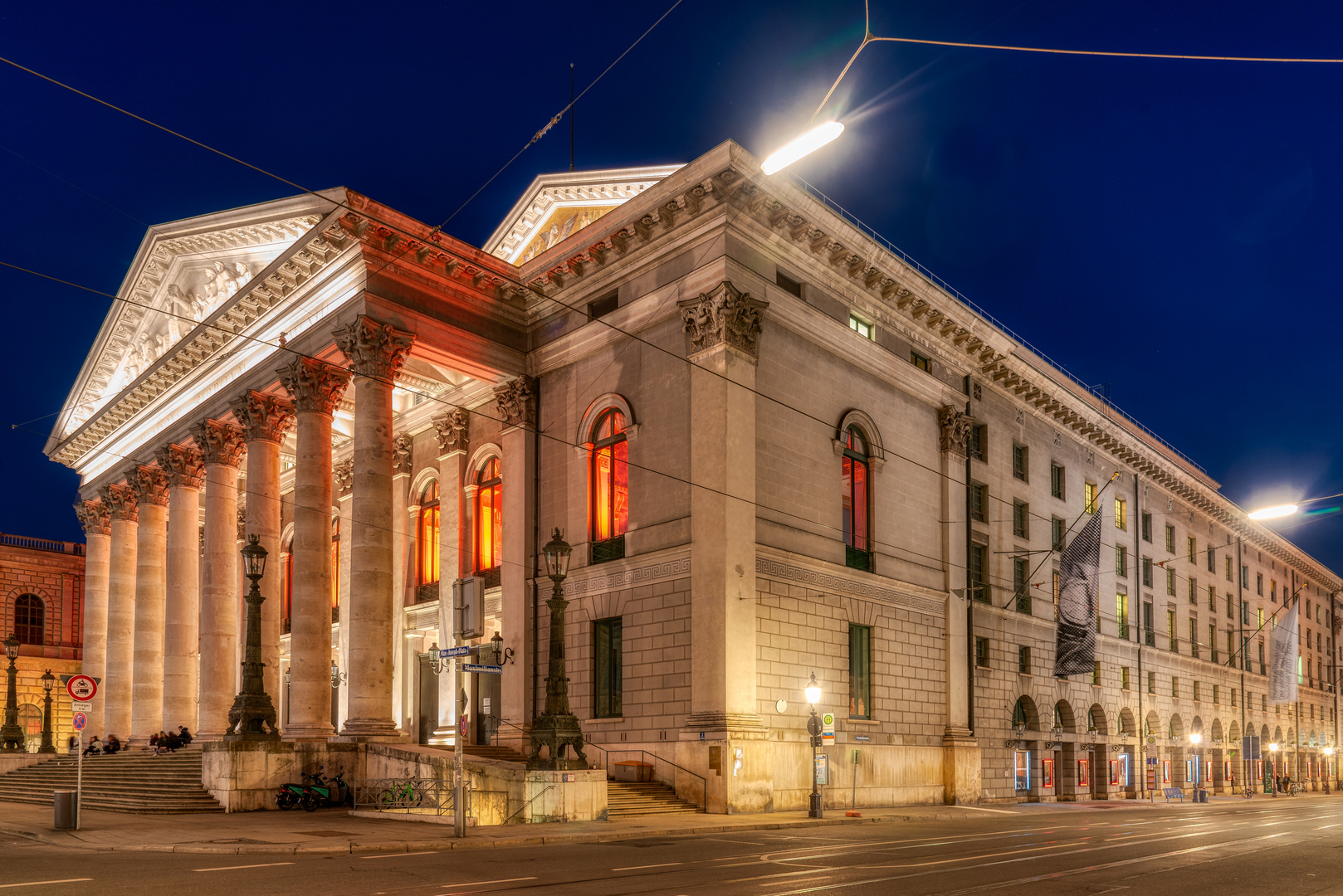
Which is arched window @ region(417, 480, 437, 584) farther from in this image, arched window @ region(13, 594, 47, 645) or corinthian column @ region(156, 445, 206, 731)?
arched window @ region(13, 594, 47, 645)

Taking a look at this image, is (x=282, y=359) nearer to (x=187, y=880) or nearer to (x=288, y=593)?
(x=288, y=593)

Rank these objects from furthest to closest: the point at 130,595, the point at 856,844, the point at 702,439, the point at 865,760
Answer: the point at 130,595, the point at 865,760, the point at 702,439, the point at 856,844

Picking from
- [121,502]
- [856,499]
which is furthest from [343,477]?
[856,499]

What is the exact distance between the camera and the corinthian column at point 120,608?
41.9 metres

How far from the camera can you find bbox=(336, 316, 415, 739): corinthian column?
28.2 meters

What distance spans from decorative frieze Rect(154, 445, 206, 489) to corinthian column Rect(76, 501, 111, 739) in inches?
350

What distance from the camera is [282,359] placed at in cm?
3228

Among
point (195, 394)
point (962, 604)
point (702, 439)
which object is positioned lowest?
point (962, 604)

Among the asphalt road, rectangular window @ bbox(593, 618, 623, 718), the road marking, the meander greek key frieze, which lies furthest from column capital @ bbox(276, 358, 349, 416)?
the road marking

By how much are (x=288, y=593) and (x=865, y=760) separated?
90.7 feet

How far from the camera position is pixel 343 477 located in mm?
42281

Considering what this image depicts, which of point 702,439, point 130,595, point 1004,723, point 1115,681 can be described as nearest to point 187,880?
point 702,439

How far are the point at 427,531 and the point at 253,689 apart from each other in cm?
1287

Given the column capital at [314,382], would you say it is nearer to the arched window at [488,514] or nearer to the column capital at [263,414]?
the column capital at [263,414]
